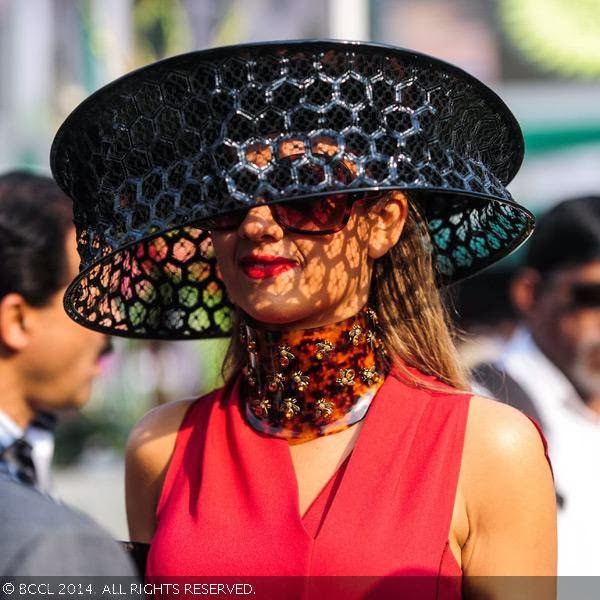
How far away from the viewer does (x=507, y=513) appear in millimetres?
1976

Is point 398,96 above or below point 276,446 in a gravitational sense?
above

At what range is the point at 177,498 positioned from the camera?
217cm

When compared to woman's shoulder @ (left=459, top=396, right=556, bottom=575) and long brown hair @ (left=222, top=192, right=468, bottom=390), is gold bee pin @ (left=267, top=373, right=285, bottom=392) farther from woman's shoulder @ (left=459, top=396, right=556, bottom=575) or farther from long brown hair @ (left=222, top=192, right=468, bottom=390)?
woman's shoulder @ (left=459, top=396, right=556, bottom=575)

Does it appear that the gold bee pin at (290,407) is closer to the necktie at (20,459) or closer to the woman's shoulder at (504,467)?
the woman's shoulder at (504,467)

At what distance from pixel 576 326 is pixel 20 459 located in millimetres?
1851

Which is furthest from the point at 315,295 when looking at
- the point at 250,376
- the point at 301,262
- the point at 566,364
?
the point at 566,364

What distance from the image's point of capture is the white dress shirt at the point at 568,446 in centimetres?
301

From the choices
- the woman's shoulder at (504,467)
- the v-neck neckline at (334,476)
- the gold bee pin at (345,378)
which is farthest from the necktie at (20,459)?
the woman's shoulder at (504,467)

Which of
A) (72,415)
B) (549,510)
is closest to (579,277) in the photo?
(549,510)

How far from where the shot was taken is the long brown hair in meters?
2.26

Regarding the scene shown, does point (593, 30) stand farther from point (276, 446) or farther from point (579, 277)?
point (276, 446)

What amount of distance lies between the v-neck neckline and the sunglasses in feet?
1.29

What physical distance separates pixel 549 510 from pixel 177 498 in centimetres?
75

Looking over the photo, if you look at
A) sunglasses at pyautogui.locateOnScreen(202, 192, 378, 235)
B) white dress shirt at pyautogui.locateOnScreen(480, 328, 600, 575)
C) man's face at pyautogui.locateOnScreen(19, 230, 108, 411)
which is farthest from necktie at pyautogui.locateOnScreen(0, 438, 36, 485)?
white dress shirt at pyautogui.locateOnScreen(480, 328, 600, 575)
